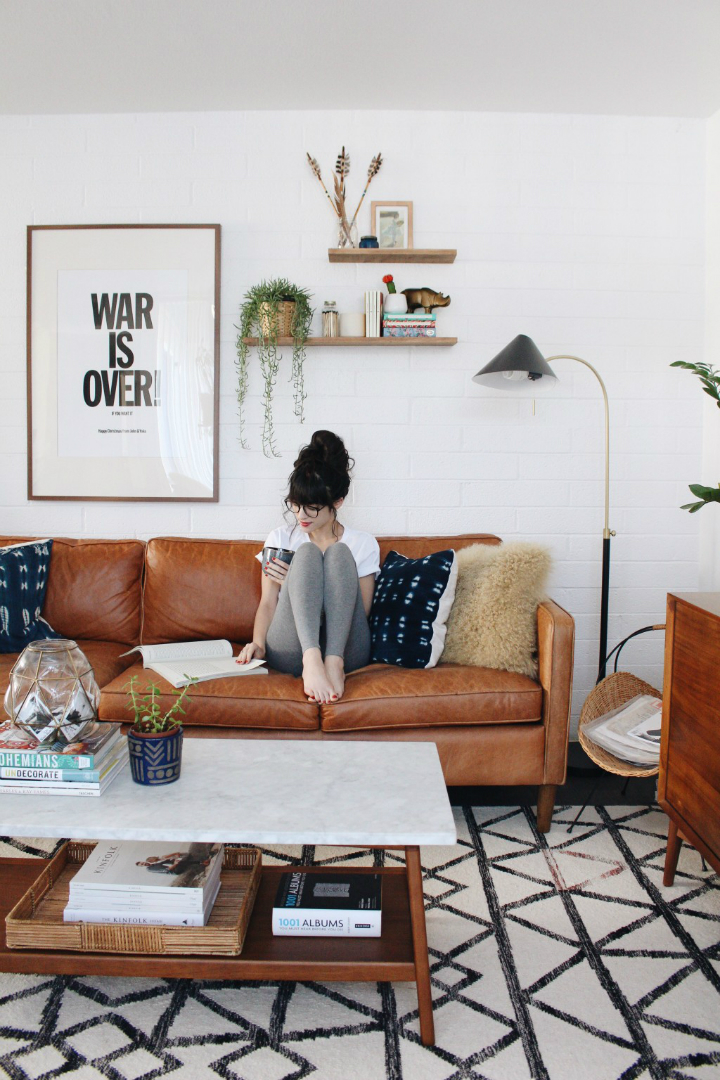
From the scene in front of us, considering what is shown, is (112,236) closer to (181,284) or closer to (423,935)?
(181,284)

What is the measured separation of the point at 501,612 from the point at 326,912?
3.90ft

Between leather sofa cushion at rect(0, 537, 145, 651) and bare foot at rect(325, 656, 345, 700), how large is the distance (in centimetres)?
95

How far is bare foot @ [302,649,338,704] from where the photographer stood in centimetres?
226

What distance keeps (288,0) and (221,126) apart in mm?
844

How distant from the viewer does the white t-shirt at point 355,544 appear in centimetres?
271

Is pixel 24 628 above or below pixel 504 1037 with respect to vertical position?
above

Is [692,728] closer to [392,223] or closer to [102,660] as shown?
[102,660]

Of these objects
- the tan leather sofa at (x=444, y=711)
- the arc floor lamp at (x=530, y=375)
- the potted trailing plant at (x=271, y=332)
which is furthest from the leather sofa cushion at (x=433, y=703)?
the potted trailing plant at (x=271, y=332)

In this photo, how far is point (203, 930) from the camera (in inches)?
55.7

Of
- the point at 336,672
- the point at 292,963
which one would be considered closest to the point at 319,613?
the point at 336,672

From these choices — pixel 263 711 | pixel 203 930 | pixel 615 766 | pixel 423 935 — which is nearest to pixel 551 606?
pixel 615 766

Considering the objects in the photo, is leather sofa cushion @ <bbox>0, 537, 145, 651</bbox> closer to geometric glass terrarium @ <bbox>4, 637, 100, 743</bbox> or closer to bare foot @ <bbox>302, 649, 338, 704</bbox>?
bare foot @ <bbox>302, 649, 338, 704</bbox>

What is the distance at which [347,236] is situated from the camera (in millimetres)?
3072

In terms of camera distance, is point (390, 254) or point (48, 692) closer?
point (48, 692)
